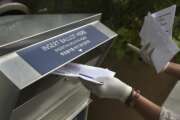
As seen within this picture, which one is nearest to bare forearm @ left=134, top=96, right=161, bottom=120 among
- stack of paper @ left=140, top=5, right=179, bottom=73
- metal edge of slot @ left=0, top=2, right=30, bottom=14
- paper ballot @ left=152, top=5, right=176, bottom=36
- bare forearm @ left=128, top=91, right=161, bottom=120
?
bare forearm @ left=128, top=91, right=161, bottom=120

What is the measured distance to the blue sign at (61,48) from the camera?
0.74 meters

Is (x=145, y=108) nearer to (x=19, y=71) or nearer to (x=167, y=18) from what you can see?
(x=167, y=18)

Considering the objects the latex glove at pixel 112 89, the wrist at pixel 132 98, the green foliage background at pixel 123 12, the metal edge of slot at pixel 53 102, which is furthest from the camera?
the green foliage background at pixel 123 12

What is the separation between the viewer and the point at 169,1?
A: 58.7 inches

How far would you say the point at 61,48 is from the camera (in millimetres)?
821

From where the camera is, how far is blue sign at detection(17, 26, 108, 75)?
745 millimetres

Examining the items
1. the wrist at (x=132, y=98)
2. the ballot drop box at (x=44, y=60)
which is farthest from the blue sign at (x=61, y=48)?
the wrist at (x=132, y=98)

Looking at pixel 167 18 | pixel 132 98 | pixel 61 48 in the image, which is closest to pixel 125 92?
pixel 132 98

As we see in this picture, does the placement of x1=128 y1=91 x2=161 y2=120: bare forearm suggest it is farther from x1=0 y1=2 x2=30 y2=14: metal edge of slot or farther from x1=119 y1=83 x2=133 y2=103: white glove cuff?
x1=0 y1=2 x2=30 y2=14: metal edge of slot

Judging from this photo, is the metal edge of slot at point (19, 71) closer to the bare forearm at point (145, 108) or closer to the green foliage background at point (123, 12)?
the bare forearm at point (145, 108)

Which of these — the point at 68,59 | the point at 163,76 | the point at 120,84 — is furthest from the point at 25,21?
the point at 163,76

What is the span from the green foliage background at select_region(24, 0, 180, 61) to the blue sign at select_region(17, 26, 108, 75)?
48 cm

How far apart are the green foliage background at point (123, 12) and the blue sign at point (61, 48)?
1.58 ft

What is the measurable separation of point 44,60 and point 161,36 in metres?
0.46
